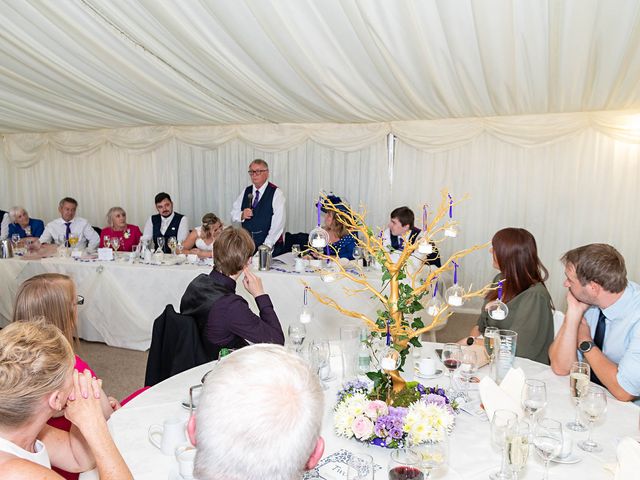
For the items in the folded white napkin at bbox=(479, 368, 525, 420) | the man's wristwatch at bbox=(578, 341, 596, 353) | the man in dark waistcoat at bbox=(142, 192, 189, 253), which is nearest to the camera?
the folded white napkin at bbox=(479, 368, 525, 420)

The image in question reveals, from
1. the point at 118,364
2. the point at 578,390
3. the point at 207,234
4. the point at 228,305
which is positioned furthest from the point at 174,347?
the point at 207,234

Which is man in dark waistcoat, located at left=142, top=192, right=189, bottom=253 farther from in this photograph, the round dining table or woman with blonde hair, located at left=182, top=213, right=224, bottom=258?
the round dining table

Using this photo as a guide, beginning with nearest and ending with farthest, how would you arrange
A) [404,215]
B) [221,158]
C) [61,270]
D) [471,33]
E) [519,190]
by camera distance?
[471,33], [61,270], [404,215], [519,190], [221,158]

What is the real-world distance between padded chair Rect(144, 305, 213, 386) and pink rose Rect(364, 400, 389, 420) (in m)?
1.11

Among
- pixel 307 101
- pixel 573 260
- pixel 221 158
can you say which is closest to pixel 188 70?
pixel 307 101

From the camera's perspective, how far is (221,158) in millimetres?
7449

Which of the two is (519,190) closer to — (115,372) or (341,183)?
(341,183)

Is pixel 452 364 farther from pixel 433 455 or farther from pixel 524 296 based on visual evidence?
pixel 524 296

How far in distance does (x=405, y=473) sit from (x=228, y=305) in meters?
1.38

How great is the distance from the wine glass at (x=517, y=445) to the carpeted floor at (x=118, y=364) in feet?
10.00

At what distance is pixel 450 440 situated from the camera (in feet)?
5.44

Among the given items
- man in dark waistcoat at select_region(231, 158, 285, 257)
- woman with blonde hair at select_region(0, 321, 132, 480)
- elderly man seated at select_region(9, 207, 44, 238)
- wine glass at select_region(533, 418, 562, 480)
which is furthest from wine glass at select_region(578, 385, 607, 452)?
elderly man seated at select_region(9, 207, 44, 238)

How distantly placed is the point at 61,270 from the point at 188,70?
2141 millimetres

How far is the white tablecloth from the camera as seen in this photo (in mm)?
4348
